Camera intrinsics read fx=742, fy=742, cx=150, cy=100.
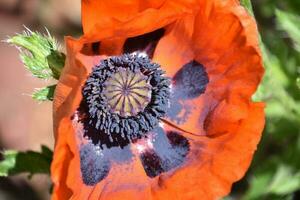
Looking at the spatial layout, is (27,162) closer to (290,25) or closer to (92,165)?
(92,165)

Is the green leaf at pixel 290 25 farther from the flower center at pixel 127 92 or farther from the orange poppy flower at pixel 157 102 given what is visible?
the flower center at pixel 127 92

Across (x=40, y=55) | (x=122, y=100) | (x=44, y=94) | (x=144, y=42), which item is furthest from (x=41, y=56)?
(x=144, y=42)

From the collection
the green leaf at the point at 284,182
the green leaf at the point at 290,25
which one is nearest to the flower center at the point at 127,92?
the green leaf at the point at 290,25

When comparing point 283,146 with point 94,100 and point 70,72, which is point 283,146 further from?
point 70,72

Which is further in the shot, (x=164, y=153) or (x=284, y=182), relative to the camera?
(x=284, y=182)

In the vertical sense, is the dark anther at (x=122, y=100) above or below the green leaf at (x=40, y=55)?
below
